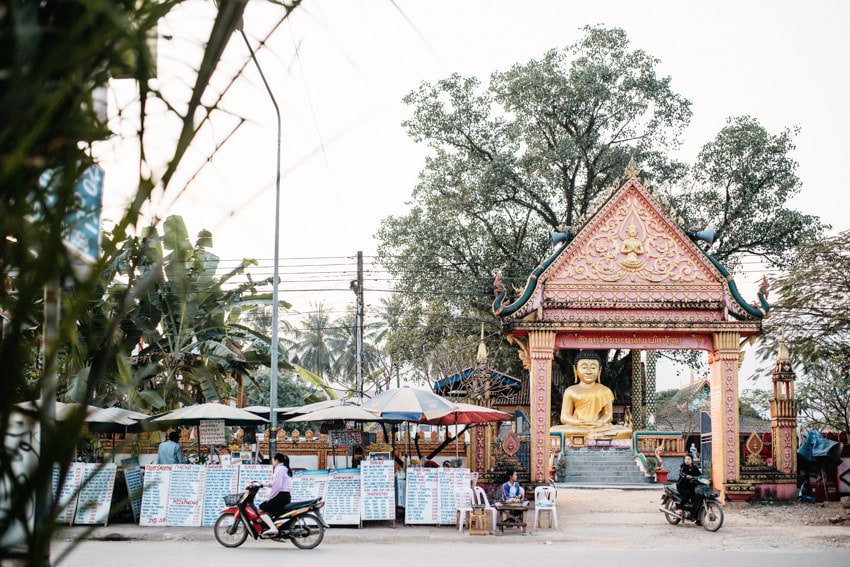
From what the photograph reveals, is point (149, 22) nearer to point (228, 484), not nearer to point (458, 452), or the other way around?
point (228, 484)

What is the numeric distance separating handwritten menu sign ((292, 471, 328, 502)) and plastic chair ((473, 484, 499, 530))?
8.40 ft

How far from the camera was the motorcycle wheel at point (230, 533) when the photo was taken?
490 inches

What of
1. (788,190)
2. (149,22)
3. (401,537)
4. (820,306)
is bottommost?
(401,537)

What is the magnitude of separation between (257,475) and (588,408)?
15095 millimetres

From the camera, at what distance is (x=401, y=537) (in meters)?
13.8

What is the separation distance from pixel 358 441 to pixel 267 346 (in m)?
10.5

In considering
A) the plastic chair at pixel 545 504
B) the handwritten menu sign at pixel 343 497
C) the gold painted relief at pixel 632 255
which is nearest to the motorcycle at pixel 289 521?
the handwritten menu sign at pixel 343 497

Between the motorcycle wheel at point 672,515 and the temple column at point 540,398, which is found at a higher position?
the temple column at point 540,398

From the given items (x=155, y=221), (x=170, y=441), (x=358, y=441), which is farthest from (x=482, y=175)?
(x=155, y=221)

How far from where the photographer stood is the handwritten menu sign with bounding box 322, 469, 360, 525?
1471cm

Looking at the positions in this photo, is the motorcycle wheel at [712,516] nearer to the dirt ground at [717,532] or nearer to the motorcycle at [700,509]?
the motorcycle at [700,509]

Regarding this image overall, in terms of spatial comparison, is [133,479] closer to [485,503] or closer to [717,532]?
[485,503]

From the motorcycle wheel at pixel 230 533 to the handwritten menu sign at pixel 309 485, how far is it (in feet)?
6.66

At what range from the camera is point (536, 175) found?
89.9 ft
